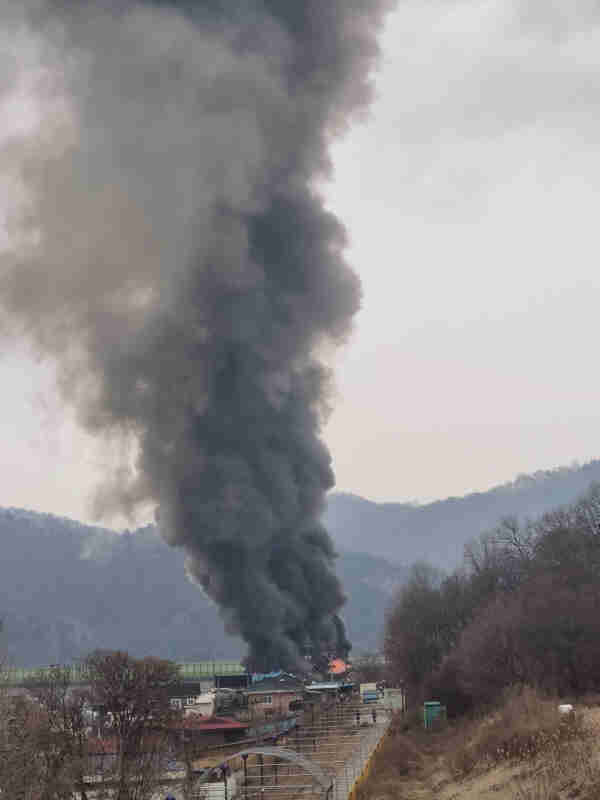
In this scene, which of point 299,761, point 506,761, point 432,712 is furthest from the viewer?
point 432,712

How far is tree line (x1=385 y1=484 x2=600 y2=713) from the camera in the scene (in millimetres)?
50375

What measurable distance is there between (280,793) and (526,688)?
37.8ft

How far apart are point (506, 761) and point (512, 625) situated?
19.5 m

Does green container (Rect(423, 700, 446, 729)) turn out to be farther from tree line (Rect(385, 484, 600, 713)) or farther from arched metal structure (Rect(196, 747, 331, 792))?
arched metal structure (Rect(196, 747, 331, 792))

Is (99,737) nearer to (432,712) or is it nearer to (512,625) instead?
(432,712)

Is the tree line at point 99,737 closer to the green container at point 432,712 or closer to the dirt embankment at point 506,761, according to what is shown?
the dirt embankment at point 506,761

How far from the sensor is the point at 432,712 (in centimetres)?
5997

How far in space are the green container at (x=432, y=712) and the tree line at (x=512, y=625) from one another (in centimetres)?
137

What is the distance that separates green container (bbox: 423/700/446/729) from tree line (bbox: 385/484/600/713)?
137 centimetres

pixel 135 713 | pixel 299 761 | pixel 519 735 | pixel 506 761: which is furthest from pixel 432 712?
pixel 299 761

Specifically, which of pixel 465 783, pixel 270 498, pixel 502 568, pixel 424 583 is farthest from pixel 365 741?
pixel 424 583

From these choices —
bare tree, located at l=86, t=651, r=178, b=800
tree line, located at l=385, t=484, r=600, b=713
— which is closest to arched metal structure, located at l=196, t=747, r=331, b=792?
bare tree, located at l=86, t=651, r=178, b=800

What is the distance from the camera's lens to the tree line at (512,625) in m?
50.4

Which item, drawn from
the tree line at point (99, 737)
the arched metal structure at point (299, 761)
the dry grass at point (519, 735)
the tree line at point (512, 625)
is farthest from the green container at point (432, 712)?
the arched metal structure at point (299, 761)
